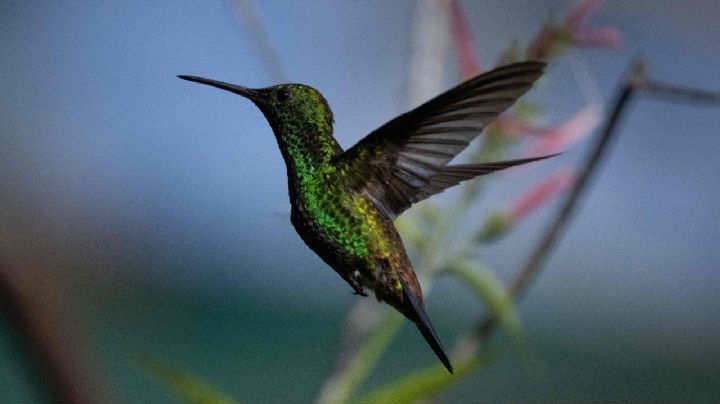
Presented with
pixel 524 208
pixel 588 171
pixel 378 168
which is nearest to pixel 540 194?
pixel 524 208

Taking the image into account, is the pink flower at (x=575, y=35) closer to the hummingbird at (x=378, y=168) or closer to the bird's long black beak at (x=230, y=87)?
the hummingbird at (x=378, y=168)

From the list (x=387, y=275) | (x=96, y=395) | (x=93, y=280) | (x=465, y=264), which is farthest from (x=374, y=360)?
(x=93, y=280)

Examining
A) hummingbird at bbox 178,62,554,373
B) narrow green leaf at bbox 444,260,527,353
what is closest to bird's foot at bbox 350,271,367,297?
hummingbird at bbox 178,62,554,373

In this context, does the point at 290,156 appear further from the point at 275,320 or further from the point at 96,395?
the point at 275,320

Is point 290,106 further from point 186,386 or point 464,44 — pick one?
point 464,44

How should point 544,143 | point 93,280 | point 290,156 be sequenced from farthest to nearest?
point 93,280
point 544,143
point 290,156

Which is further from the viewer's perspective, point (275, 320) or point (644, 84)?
point (275, 320)
